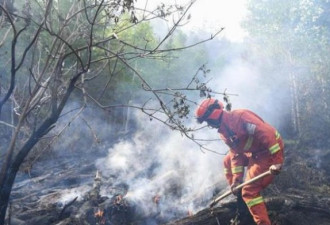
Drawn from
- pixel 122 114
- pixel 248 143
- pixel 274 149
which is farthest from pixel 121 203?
pixel 122 114

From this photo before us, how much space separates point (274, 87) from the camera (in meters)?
19.7

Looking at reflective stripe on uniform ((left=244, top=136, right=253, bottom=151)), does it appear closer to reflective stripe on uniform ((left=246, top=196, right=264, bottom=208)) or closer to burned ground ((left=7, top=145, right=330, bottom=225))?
reflective stripe on uniform ((left=246, top=196, right=264, bottom=208))

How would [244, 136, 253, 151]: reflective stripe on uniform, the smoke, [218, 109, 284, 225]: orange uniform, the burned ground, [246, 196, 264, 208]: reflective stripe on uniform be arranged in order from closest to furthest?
[246, 196, 264, 208]: reflective stripe on uniform
[218, 109, 284, 225]: orange uniform
[244, 136, 253, 151]: reflective stripe on uniform
the burned ground
the smoke

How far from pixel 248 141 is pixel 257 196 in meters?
0.85

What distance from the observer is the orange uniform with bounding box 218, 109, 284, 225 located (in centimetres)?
494

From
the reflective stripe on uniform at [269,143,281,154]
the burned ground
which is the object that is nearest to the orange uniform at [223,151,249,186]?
the burned ground

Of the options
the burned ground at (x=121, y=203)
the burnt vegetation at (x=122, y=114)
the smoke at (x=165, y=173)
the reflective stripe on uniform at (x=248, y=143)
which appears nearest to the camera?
the burnt vegetation at (x=122, y=114)

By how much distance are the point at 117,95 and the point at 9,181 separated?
17.1m

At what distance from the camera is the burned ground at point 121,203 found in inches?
217

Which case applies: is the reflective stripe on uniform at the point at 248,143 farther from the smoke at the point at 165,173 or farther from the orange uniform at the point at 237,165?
the smoke at the point at 165,173

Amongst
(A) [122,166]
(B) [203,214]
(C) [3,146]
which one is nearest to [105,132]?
(C) [3,146]

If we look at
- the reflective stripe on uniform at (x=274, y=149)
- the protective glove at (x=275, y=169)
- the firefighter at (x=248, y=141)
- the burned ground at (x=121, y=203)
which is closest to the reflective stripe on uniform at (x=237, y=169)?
the firefighter at (x=248, y=141)

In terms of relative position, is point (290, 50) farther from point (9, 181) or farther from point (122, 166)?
point (9, 181)

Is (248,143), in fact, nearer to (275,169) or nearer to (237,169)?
(237,169)
